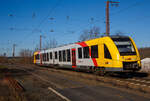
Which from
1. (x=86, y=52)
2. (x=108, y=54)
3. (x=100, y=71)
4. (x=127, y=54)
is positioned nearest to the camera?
(x=127, y=54)

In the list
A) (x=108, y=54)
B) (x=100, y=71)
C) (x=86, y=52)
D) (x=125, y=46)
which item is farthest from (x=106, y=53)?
(x=86, y=52)

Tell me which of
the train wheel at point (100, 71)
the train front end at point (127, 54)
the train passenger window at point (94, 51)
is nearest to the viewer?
the train front end at point (127, 54)

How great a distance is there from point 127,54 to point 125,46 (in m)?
0.79

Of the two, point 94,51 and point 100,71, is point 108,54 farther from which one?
point 94,51

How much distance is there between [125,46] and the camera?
44.5 ft

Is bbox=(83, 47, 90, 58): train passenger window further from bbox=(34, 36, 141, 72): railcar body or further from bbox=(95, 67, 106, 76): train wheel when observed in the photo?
bbox=(95, 67, 106, 76): train wheel

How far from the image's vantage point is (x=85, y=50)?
1711 centimetres

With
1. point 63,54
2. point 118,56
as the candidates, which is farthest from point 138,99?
point 63,54

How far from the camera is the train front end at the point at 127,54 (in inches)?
502

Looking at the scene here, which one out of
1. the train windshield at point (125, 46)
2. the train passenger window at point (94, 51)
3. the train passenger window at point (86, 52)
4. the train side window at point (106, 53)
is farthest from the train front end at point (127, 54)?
the train passenger window at point (86, 52)

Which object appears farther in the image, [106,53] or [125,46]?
[106,53]

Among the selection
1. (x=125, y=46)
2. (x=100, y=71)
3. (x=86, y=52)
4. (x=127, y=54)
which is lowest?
(x=100, y=71)

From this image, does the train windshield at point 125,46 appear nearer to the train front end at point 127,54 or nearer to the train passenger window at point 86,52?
the train front end at point 127,54

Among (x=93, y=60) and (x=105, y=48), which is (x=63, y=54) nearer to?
(x=93, y=60)
